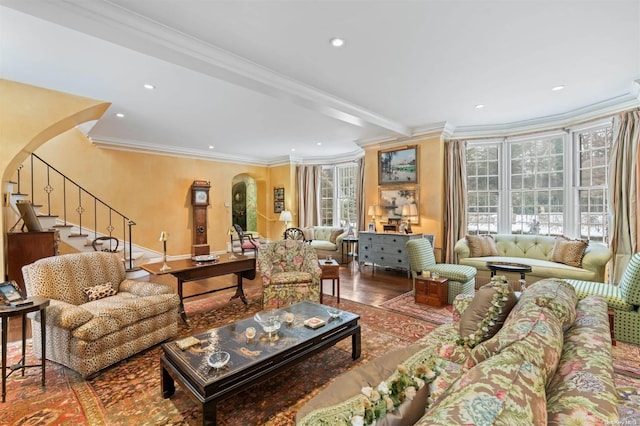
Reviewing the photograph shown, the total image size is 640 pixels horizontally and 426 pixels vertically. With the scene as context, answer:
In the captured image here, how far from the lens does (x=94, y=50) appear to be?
2.90 meters

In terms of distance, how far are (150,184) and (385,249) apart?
18.8ft

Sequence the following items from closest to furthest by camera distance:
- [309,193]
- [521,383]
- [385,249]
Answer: [521,383] → [385,249] → [309,193]

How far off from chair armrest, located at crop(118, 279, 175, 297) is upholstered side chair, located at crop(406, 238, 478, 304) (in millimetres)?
3195

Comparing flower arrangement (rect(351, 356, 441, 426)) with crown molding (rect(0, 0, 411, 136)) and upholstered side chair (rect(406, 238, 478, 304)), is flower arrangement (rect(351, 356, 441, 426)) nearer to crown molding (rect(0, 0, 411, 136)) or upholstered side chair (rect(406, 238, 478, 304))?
crown molding (rect(0, 0, 411, 136))

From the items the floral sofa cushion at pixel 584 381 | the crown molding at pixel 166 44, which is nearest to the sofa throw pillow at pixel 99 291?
the crown molding at pixel 166 44

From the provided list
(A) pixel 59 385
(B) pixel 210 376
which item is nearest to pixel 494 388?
(B) pixel 210 376

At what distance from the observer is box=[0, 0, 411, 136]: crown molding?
7.02 feet

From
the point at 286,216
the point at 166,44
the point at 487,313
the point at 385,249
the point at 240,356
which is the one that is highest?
the point at 166,44

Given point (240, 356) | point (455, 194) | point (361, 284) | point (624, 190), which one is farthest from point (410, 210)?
point (240, 356)

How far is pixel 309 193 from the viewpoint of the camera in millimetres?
8672

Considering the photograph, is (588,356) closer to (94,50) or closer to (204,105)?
(94,50)

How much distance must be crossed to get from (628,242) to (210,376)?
212 inches

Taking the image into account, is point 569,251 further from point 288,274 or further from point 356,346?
point 288,274

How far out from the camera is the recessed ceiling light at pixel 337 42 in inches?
107
